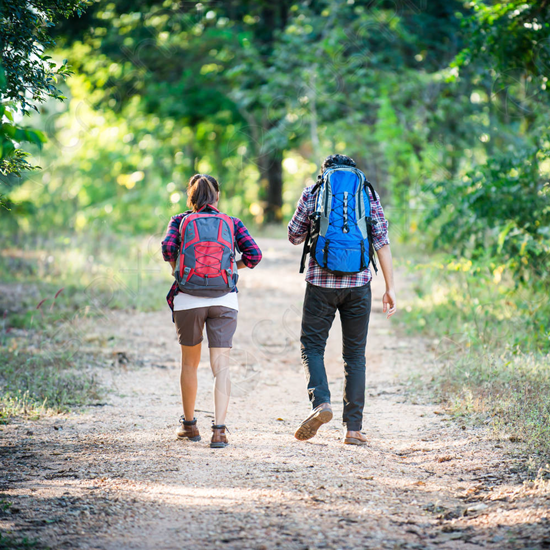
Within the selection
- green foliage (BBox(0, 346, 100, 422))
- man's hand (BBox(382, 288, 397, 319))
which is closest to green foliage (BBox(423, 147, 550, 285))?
man's hand (BBox(382, 288, 397, 319))

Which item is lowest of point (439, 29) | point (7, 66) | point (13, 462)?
point (13, 462)

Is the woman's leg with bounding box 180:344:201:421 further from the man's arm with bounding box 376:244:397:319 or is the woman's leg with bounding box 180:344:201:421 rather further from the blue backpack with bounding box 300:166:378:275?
the man's arm with bounding box 376:244:397:319

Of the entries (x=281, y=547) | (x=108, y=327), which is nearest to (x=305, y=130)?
(x=108, y=327)

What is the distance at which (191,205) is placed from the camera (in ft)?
13.6

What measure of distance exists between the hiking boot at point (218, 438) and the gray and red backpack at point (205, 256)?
894mm

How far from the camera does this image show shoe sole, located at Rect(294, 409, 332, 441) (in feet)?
13.1

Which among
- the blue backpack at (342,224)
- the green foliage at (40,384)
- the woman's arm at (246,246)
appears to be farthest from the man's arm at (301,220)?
the green foliage at (40,384)

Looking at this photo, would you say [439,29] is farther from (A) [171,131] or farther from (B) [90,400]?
(B) [90,400]

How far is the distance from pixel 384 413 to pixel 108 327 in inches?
153

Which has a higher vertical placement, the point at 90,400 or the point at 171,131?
the point at 171,131

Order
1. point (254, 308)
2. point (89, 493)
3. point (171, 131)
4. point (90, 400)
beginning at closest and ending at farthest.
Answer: point (89, 493)
point (90, 400)
point (254, 308)
point (171, 131)

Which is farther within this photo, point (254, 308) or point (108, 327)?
point (254, 308)

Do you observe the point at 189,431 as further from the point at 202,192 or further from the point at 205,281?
the point at 202,192

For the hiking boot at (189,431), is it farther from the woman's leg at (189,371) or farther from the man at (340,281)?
the man at (340,281)
